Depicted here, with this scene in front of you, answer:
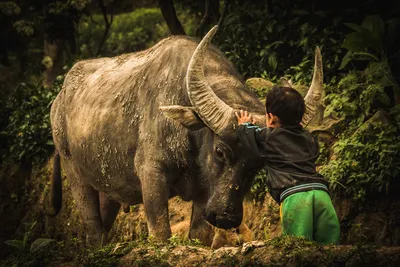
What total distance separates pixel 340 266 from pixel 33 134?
28.5 ft

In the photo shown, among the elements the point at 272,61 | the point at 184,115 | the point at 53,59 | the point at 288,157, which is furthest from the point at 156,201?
the point at 53,59

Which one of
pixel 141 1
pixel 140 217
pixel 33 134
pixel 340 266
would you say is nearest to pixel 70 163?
pixel 140 217

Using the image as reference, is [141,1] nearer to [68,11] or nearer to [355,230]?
[68,11]

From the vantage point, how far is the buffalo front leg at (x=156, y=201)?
8.07 meters

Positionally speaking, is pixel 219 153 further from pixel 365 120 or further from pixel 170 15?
pixel 170 15

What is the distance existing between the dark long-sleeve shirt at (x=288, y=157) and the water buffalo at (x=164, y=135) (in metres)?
0.76

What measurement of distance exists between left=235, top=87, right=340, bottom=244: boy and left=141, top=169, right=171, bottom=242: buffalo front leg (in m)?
1.61

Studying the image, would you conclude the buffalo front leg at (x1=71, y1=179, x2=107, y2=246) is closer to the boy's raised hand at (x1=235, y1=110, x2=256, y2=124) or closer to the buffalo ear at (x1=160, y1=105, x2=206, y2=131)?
the buffalo ear at (x1=160, y1=105, x2=206, y2=131)

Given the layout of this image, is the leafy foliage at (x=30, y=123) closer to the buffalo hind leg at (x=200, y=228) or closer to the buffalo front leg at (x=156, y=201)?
the buffalo hind leg at (x=200, y=228)

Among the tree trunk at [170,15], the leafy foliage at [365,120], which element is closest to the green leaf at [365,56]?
Result: the leafy foliage at [365,120]

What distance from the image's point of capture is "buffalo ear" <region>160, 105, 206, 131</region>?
7.64 meters

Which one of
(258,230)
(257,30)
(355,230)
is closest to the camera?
(355,230)

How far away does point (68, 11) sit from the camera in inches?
573

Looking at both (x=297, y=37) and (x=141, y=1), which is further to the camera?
(x=141, y=1)
